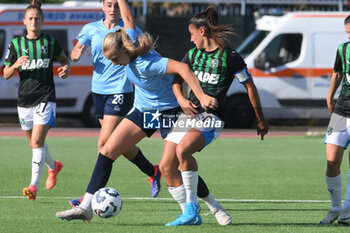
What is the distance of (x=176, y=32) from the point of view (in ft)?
77.8

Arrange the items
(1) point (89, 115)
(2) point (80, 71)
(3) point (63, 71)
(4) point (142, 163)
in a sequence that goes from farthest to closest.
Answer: (1) point (89, 115), (2) point (80, 71), (4) point (142, 163), (3) point (63, 71)

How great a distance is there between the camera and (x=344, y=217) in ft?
25.8

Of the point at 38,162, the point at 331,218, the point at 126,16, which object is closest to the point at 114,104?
the point at 38,162

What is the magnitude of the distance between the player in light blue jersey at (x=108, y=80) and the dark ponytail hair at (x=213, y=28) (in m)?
1.79

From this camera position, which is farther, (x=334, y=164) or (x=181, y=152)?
(x=334, y=164)

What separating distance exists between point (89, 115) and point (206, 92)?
1509 centimetres

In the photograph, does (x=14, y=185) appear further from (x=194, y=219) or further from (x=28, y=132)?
(x=194, y=219)

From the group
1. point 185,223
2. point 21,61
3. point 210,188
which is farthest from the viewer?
point 210,188

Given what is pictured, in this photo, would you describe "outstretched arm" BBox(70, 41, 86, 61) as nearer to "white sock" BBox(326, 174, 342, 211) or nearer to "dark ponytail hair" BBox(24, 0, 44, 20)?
"dark ponytail hair" BBox(24, 0, 44, 20)

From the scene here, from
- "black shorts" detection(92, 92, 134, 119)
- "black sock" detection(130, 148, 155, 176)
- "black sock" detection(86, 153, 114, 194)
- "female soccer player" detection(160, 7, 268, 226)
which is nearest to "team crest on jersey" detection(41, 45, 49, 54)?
"black shorts" detection(92, 92, 134, 119)

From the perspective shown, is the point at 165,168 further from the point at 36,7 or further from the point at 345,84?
the point at 36,7

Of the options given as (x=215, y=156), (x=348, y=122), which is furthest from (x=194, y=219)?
(x=215, y=156)

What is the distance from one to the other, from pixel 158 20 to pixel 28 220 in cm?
1611

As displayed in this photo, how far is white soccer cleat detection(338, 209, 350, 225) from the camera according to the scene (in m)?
7.85
